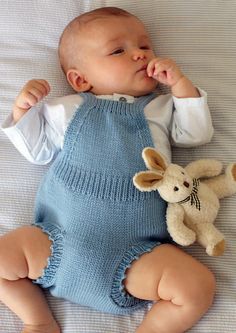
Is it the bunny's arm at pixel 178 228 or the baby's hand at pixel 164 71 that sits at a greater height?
the baby's hand at pixel 164 71

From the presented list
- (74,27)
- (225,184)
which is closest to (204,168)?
(225,184)

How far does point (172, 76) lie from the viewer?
3.96 feet

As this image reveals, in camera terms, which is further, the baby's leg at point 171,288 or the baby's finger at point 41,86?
the baby's finger at point 41,86

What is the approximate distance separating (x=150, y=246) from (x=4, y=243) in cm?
31

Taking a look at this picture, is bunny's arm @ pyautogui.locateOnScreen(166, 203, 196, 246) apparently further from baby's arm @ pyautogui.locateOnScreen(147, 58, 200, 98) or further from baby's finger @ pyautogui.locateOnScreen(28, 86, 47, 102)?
baby's finger @ pyautogui.locateOnScreen(28, 86, 47, 102)

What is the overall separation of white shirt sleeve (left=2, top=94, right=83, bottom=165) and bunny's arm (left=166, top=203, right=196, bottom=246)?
0.31 metres

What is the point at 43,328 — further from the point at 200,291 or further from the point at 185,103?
the point at 185,103

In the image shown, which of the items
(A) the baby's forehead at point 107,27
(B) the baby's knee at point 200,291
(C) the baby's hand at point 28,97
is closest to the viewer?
(B) the baby's knee at point 200,291

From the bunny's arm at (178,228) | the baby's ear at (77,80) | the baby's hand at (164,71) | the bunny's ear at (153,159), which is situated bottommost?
the bunny's arm at (178,228)

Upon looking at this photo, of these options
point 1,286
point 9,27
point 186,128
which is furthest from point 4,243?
point 9,27

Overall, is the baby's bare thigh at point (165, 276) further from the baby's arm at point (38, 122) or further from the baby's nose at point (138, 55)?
the baby's nose at point (138, 55)

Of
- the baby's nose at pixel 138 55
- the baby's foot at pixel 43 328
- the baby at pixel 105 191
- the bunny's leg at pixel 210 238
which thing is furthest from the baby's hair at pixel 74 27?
the baby's foot at pixel 43 328

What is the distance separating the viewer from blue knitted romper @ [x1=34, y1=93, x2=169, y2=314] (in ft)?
3.56

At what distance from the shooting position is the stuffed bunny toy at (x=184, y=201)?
1091 mm
